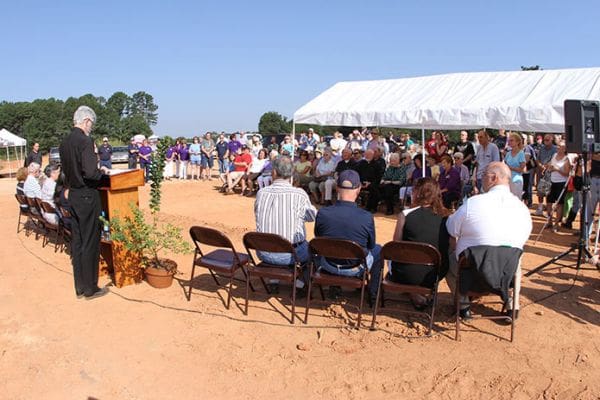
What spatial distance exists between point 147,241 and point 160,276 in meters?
0.40

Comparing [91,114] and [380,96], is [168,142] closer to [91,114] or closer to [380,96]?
[91,114]

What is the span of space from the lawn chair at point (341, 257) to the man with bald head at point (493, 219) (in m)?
0.79

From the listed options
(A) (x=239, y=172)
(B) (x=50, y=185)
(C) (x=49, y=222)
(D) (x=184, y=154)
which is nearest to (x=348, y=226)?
(C) (x=49, y=222)

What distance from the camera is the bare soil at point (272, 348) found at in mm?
3205

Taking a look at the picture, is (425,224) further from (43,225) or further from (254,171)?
(254,171)

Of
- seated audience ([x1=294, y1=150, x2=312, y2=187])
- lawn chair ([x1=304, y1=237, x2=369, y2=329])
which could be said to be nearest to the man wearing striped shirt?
lawn chair ([x1=304, y1=237, x2=369, y2=329])

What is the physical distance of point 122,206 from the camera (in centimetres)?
509

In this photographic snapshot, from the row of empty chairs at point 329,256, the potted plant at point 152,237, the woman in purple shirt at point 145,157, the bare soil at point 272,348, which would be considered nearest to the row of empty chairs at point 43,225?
the bare soil at point 272,348

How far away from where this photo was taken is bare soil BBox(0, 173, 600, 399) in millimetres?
3205

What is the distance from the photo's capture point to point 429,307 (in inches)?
174

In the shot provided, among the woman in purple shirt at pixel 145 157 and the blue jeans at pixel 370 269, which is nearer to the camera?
the blue jeans at pixel 370 269

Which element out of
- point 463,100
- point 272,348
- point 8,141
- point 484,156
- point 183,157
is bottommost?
point 272,348

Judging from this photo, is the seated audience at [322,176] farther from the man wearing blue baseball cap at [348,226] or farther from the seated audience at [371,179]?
the man wearing blue baseball cap at [348,226]

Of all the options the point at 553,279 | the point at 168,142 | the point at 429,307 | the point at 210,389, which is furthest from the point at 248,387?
the point at 553,279
